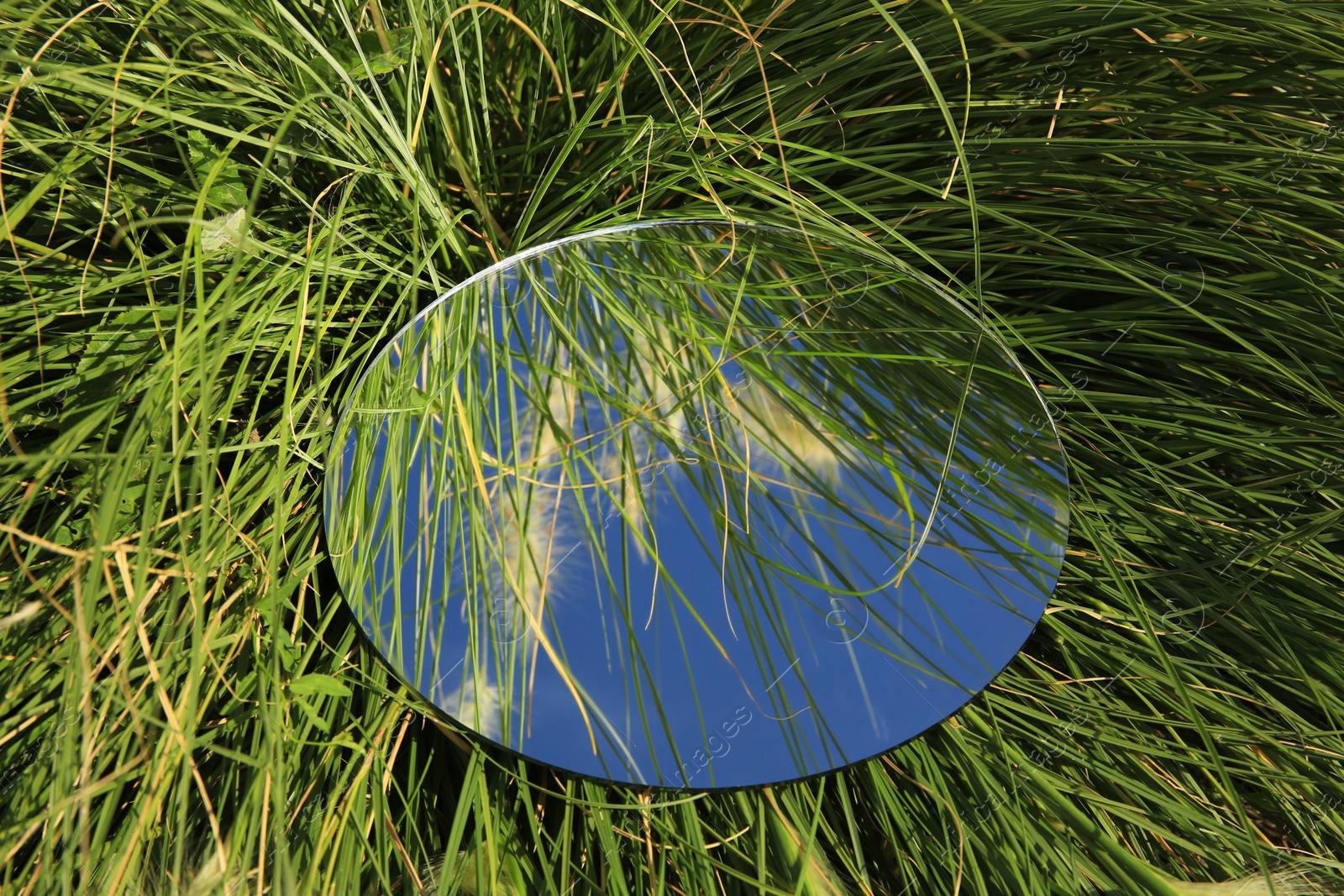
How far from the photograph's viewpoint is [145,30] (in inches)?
46.3

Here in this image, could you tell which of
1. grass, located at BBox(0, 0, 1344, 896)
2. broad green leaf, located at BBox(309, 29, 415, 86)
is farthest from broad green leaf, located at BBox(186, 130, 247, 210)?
broad green leaf, located at BBox(309, 29, 415, 86)

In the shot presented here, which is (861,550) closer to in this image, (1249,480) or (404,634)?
(404,634)

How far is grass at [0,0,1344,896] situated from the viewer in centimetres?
101

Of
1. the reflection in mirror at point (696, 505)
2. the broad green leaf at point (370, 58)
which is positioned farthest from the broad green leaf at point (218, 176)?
the reflection in mirror at point (696, 505)

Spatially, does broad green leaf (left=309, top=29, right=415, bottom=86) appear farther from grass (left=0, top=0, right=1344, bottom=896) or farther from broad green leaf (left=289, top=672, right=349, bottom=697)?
broad green leaf (left=289, top=672, right=349, bottom=697)

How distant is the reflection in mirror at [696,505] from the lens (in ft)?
3.40

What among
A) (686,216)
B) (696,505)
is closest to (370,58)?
(686,216)

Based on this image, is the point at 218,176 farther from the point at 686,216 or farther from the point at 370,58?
the point at 686,216

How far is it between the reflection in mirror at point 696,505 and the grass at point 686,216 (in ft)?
0.29

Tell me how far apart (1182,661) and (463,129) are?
1.39 metres

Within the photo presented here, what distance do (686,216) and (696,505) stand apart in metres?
0.45

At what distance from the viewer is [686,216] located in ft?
4.10

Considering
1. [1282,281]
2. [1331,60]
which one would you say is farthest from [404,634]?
[1331,60]

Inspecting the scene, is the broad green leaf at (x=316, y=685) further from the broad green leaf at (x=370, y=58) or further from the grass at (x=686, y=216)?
the broad green leaf at (x=370, y=58)
